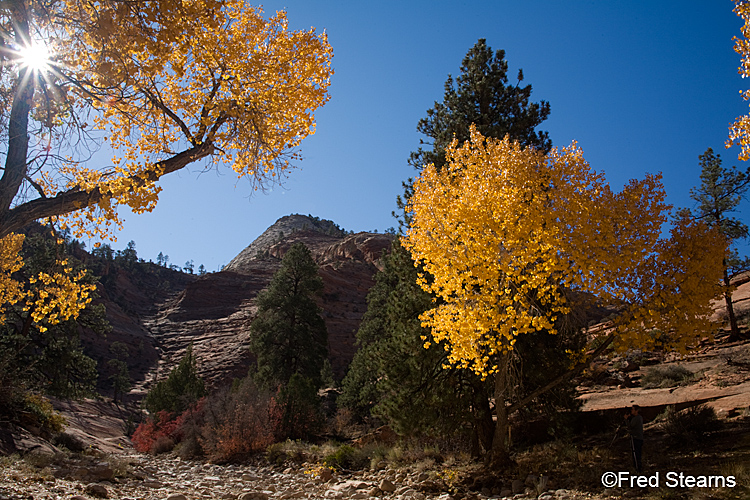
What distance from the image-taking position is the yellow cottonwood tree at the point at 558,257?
7.20 meters

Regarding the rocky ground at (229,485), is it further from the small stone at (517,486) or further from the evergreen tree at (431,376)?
the evergreen tree at (431,376)

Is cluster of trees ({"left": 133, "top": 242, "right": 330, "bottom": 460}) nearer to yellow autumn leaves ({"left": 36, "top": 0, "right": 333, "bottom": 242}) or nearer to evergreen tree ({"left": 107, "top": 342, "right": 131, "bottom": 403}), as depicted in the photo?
yellow autumn leaves ({"left": 36, "top": 0, "right": 333, "bottom": 242})

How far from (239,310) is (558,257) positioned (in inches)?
2604

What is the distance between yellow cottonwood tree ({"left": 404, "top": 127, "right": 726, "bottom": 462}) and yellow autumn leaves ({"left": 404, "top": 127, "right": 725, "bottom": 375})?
19 millimetres

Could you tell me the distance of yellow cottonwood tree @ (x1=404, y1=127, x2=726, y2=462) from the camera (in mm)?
7199

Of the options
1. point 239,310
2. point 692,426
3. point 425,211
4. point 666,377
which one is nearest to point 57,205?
point 425,211

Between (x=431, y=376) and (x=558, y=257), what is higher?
(x=558, y=257)

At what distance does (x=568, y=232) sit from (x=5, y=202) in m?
8.06

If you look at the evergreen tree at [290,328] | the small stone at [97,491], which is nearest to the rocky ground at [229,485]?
the small stone at [97,491]

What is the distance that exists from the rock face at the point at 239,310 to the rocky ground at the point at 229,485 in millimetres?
37157

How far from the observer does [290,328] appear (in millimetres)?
27344

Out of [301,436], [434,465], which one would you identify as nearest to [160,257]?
[301,436]

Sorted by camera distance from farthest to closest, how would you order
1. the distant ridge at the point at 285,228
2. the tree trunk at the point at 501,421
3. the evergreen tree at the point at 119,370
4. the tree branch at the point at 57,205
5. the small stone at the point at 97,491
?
the distant ridge at the point at 285,228 → the evergreen tree at the point at 119,370 → the tree trunk at the point at 501,421 → the small stone at the point at 97,491 → the tree branch at the point at 57,205

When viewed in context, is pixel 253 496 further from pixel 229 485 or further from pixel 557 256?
pixel 557 256
